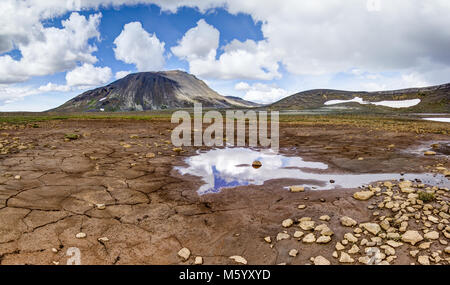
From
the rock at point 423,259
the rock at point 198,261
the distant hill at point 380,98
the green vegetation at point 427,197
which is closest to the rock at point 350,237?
the rock at point 423,259

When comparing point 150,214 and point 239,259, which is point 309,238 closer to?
point 239,259

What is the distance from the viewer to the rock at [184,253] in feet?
12.9

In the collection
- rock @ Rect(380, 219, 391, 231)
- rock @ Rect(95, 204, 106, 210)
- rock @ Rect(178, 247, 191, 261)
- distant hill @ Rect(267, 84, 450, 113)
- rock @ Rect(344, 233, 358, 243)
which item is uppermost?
distant hill @ Rect(267, 84, 450, 113)

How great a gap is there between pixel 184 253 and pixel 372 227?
11.0ft

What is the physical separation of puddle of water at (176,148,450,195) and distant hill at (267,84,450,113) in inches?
3711

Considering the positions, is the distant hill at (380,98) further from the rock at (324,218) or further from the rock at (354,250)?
the rock at (354,250)

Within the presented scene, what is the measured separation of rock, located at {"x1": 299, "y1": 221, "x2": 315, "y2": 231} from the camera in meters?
4.64

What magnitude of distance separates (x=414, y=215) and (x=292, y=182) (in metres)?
3.45

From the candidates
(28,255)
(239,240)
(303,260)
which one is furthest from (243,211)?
(28,255)

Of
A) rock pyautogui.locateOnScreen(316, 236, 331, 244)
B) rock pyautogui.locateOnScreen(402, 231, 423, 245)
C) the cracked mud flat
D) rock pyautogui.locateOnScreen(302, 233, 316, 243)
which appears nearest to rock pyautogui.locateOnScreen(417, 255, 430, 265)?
the cracked mud flat

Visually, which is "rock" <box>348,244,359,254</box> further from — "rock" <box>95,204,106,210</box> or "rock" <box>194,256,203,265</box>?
"rock" <box>95,204,106,210</box>

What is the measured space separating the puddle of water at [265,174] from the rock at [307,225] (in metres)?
2.52

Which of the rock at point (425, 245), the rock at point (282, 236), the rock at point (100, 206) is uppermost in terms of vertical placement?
the rock at point (100, 206)
